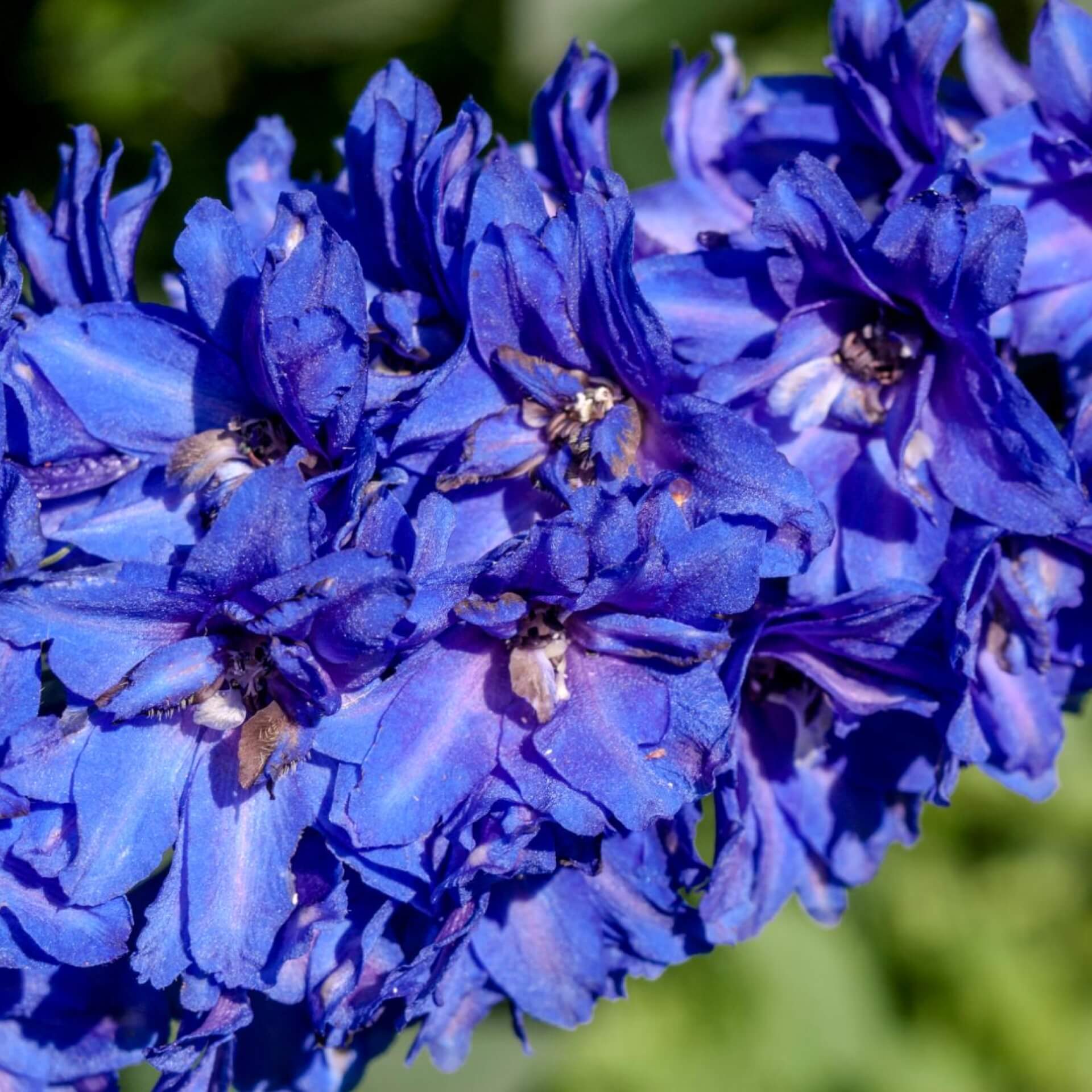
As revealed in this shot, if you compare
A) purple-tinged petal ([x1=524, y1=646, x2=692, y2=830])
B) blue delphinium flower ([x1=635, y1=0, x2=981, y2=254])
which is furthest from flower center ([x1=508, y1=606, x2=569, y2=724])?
blue delphinium flower ([x1=635, y1=0, x2=981, y2=254])

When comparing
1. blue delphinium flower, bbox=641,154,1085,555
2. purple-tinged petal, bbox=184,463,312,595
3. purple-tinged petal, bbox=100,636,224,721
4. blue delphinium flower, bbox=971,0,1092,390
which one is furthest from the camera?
blue delphinium flower, bbox=971,0,1092,390

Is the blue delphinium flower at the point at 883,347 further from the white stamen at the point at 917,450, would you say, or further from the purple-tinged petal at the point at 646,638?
the purple-tinged petal at the point at 646,638

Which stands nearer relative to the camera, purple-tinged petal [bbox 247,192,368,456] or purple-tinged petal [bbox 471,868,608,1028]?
purple-tinged petal [bbox 247,192,368,456]

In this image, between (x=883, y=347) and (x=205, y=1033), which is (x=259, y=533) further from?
(x=883, y=347)

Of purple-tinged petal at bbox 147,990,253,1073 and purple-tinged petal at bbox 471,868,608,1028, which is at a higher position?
purple-tinged petal at bbox 147,990,253,1073

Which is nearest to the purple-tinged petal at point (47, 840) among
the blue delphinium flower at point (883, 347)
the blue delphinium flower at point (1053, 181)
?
the blue delphinium flower at point (883, 347)

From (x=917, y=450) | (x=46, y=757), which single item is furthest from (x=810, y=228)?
(x=46, y=757)

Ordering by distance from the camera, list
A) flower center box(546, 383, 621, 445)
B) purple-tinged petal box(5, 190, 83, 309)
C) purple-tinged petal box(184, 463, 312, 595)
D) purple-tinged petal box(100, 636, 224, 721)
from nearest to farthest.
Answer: purple-tinged petal box(184, 463, 312, 595) < purple-tinged petal box(100, 636, 224, 721) < flower center box(546, 383, 621, 445) < purple-tinged petal box(5, 190, 83, 309)

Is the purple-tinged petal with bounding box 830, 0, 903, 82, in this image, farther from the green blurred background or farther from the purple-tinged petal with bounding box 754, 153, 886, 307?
the green blurred background

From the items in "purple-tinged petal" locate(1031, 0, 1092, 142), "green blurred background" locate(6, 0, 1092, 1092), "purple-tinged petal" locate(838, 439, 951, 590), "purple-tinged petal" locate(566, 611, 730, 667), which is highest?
"purple-tinged petal" locate(1031, 0, 1092, 142)
